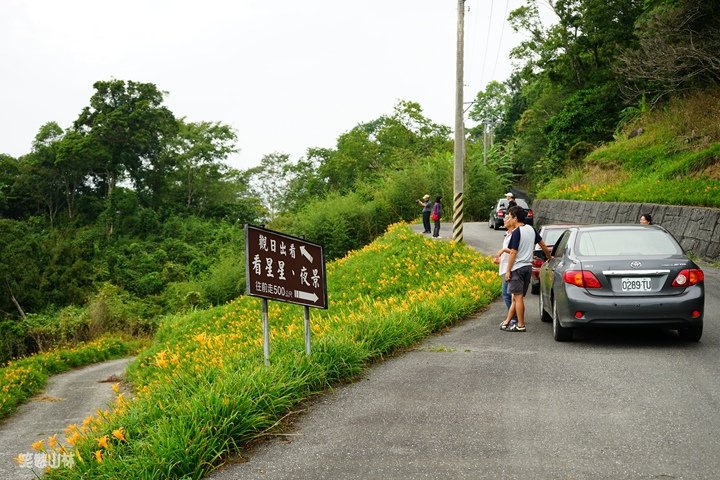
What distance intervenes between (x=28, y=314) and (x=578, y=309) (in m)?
41.6

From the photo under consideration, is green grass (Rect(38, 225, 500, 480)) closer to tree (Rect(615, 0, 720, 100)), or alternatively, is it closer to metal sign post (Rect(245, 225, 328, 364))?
metal sign post (Rect(245, 225, 328, 364))

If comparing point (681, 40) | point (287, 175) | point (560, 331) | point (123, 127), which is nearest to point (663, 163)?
point (681, 40)

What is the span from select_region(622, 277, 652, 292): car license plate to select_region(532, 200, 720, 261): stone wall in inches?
406

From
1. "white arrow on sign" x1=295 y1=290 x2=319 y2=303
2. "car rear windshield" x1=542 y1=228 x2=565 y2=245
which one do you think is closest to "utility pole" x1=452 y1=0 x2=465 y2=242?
"car rear windshield" x1=542 y1=228 x2=565 y2=245

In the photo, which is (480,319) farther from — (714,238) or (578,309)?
(714,238)

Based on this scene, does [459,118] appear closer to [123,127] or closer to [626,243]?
[626,243]

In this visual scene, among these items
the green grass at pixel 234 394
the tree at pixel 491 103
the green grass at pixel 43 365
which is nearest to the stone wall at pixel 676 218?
the green grass at pixel 234 394

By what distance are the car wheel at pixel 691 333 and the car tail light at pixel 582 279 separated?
52.8 inches

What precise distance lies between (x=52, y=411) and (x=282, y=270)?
17.5 meters

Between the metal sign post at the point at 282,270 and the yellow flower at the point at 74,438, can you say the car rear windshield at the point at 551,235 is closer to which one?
the metal sign post at the point at 282,270

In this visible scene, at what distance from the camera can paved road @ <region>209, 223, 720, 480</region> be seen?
490 centimetres

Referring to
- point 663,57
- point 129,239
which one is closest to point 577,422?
point 663,57

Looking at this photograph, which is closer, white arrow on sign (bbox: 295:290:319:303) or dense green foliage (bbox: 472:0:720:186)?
Answer: white arrow on sign (bbox: 295:290:319:303)

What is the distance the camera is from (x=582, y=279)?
866cm
